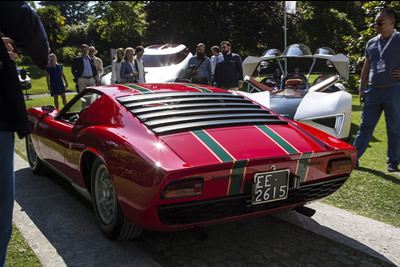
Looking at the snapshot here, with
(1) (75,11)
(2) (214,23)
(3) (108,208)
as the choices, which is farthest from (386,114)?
(1) (75,11)

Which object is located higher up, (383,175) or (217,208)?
(217,208)

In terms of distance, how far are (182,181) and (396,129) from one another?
11.5 ft

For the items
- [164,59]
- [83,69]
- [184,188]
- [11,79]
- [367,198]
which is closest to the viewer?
[11,79]

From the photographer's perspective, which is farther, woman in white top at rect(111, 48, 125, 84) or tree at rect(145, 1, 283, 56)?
tree at rect(145, 1, 283, 56)

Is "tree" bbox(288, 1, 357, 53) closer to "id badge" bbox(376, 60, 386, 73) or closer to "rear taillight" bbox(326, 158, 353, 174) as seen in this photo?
"id badge" bbox(376, 60, 386, 73)

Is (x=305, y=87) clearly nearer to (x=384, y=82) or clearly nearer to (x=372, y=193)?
(x=384, y=82)

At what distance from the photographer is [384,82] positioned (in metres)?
4.68

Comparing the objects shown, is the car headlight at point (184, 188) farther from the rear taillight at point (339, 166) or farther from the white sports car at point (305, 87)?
the white sports car at point (305, 87)

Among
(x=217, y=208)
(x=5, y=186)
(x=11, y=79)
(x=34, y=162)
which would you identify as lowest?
(x=34, y=162)

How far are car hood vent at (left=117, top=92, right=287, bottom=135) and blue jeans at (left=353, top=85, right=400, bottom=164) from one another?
202 centimetres

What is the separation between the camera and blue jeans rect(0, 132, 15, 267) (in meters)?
1.71

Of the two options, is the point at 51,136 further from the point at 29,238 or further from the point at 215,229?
the point at 215,229

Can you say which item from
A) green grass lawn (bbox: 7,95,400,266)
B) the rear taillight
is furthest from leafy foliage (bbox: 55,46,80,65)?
the rear taillight

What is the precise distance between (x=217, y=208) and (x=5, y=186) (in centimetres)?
127
